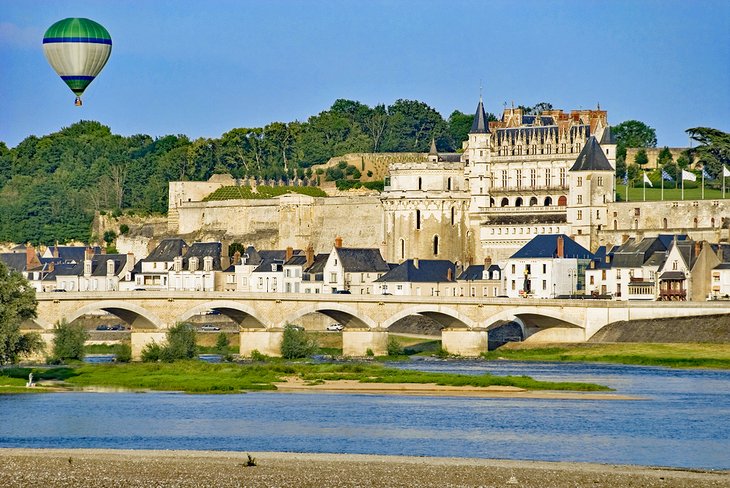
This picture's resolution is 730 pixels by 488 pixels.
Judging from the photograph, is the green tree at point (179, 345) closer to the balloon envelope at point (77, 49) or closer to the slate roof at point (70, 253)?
the balloon envelope at point (77, 49)

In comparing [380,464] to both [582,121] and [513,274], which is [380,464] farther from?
[582,121]

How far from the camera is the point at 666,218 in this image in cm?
10481

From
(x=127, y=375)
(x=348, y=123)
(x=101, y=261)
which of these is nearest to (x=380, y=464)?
(x=127, y=375)

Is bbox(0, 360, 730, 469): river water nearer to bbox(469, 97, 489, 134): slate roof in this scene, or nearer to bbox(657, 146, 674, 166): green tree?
bbox(469, 97, 489, 134): slate roof

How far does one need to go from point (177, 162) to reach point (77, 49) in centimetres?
7518

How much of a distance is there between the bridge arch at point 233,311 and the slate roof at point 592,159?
2995 cm

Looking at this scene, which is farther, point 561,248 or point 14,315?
point 561,248

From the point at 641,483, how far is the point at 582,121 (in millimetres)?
Result: 77348

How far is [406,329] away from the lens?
94875mm

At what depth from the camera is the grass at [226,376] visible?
207ft

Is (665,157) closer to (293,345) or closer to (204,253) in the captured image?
(204,253)

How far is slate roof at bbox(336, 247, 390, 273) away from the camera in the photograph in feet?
329

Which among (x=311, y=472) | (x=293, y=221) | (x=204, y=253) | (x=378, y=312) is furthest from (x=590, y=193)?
(x=311, y=472)

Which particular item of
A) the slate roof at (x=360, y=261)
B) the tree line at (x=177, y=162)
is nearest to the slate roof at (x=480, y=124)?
the slate roof at (x=360, y=261)
